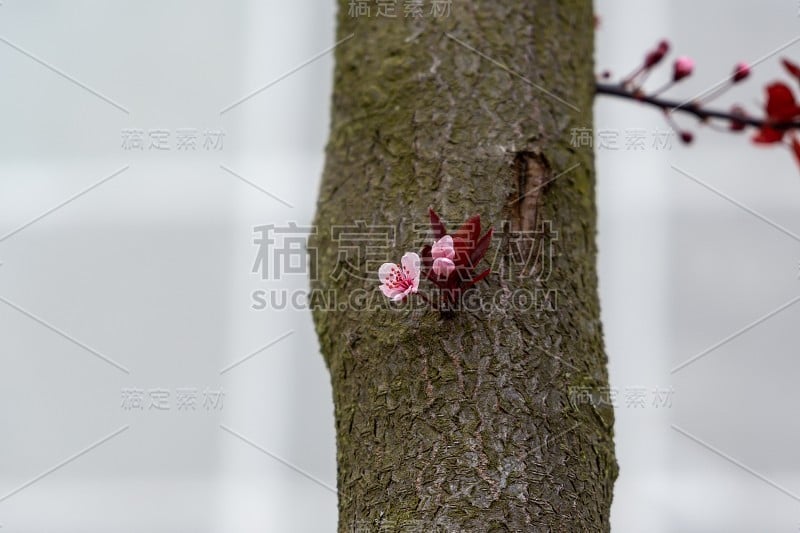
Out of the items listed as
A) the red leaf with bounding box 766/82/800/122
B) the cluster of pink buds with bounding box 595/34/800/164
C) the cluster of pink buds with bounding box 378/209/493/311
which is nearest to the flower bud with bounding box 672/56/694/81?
the cluster of pink buds with bounding box 595/34/800/164

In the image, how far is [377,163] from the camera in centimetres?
89

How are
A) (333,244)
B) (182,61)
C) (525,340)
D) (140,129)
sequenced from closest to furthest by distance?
(525,340)
(333,244)
(140,129)
(182,61)

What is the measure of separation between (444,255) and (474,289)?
0.21 feet

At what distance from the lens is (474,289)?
0.78 metres

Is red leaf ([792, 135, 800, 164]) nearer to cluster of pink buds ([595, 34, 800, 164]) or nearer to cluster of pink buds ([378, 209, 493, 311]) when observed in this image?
cluster of pink buds ([595, 34, 800, 164])

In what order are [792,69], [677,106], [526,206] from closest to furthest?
[526,206] < [792,69] < [677,106]

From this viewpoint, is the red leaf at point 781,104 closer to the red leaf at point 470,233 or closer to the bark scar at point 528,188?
the bark scar at point 528,188

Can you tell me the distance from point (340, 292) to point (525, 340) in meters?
0.18

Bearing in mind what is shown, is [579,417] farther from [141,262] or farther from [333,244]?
[141,262]

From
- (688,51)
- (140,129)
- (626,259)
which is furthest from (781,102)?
(140,129)

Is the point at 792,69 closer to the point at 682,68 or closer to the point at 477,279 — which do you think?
the point at 682,68

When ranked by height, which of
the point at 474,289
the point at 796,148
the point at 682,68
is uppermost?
the point at 682,68

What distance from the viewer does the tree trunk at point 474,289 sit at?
73cm

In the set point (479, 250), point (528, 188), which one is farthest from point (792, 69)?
point (479, 250)
